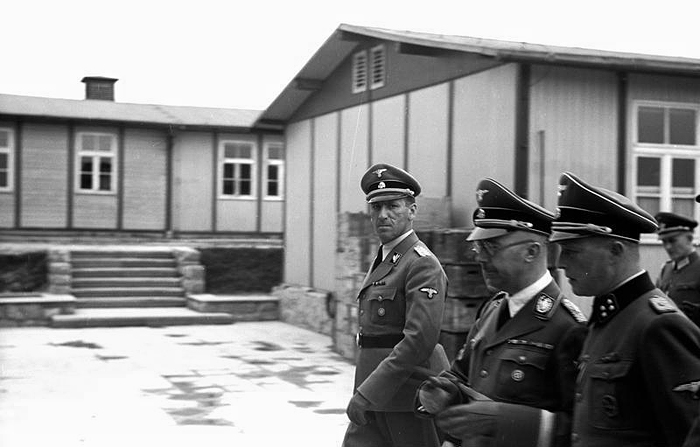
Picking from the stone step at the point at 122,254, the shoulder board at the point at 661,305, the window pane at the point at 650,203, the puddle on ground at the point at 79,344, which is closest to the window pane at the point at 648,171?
the window pane at the point at 650,203

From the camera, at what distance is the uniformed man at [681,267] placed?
811 cm

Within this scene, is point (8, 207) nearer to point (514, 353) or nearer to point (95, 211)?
point (95, 211)

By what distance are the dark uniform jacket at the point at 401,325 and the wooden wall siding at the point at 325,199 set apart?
10.6m

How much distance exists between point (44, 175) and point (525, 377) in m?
23.2

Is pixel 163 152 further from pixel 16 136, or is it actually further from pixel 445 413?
pixel 445 413

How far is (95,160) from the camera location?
25.1m

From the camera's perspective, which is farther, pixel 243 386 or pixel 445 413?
pixel 243 386

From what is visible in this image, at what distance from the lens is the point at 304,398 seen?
9.63 m

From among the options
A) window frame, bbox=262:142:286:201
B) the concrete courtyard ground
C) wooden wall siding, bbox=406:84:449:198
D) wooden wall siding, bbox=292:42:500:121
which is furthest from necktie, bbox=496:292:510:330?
window frame, bbox=262:142:286:201

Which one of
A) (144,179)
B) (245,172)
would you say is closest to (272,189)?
(245,172)

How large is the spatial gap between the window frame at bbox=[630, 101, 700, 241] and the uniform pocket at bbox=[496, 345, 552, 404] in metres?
7.87

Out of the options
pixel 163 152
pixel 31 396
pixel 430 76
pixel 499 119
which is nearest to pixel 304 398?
pixel 31 396

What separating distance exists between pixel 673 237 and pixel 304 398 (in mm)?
3899

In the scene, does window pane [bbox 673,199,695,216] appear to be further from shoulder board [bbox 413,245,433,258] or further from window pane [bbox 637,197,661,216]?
shoulder board [bbox 413,245,433,258]
